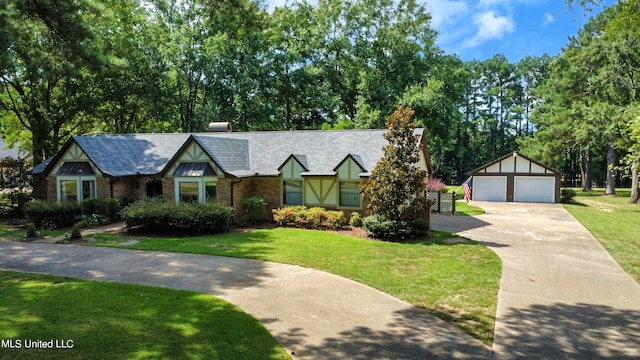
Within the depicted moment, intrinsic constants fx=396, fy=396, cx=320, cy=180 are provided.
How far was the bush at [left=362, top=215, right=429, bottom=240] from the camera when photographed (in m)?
15.6

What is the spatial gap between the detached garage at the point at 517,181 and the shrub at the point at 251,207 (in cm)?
2310

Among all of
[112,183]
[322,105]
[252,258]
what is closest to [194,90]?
[322,105]

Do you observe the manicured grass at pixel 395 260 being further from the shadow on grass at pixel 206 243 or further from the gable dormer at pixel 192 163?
the gable dormer at pixel 192 163

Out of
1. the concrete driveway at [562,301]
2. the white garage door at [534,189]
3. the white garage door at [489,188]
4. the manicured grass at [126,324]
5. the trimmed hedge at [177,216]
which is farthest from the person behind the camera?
the white garage door at [489,188]

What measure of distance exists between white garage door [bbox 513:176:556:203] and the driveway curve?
97.3ft

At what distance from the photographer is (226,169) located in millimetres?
19078

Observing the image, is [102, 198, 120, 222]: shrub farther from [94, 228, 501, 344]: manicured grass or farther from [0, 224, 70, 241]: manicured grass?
[94, 228, 501, 344]: manicured grass

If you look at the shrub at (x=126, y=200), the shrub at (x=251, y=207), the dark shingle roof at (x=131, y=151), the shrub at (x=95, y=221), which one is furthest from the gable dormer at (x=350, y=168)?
the shrub at (x=95, y=221)

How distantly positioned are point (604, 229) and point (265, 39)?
28651 millimetres

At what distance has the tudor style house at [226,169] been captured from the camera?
19234 millimetres

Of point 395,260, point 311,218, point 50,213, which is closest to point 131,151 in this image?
point 50,213

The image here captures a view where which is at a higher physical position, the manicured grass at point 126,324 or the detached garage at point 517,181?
the detached garage at point 517,181

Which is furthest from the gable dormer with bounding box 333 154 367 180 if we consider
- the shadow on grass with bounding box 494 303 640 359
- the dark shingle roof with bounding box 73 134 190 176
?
the shadow on grass with bounding box 494 303 640 359

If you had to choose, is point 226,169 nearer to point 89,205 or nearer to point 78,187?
point 89,205
